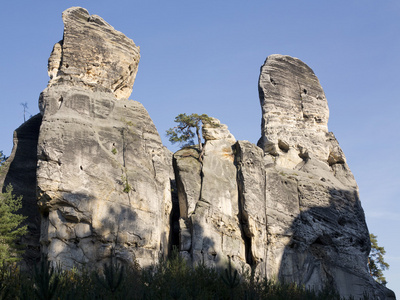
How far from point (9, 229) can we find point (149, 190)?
594 centimetres

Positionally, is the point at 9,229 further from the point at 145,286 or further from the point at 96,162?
the point at 145,286

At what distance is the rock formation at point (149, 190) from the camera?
74.9 ft

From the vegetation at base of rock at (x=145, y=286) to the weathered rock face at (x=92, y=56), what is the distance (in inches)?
424

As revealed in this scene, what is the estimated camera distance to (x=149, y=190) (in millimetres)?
24797

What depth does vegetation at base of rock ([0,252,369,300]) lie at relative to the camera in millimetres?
12977

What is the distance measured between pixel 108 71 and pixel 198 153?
20.1ft

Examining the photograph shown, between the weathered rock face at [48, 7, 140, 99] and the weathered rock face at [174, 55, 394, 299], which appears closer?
the weathered rock face at [174, 55, 394, 299]

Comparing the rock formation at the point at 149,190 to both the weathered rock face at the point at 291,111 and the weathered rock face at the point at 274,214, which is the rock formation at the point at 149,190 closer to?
the weathered rock face at the point at 274,214

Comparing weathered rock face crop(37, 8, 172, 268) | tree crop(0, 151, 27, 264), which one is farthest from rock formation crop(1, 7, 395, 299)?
→ tree crop(0, 151, 27, 264)

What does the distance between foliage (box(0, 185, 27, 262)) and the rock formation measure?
1.07 meters

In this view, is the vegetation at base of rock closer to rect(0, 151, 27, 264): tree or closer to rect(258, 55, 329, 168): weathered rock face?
rect(0, 151, 27, 264): tree

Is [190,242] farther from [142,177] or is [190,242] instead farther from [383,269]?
[383,269]

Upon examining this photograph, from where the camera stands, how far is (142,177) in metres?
24.9

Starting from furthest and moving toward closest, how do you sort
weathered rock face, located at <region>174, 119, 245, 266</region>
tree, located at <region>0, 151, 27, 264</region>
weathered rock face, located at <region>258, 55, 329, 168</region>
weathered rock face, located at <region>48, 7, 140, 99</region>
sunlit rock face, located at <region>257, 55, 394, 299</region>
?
weathered rock face, located at <region>258, 55, 329, 168</region>, weathered rock face, located at <region>48, 7, 140, 99</region>, sunlit rock face, located at <region>257, 55, 394, 299</region>, weathered rock face, located at <region>174, 119, 245, 266</region>, tree, located at <region>0, 151, 27, 264</region>
